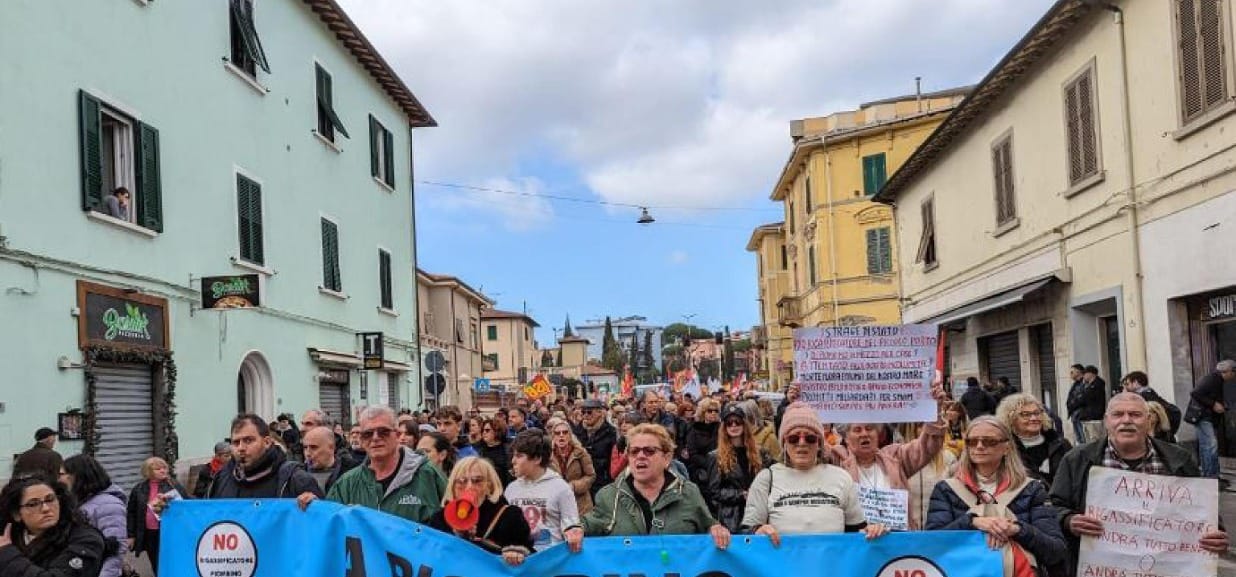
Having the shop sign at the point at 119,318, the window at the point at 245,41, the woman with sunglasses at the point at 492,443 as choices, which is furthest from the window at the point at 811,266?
the woman with sunglasses at the point at 492,443

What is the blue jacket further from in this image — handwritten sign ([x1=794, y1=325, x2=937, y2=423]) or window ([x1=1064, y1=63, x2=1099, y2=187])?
window ([x1=1064, y1=63, x2=1099, y2=187])

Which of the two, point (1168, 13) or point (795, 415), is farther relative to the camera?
point (1168, 13)

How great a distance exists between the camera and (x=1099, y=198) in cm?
1681

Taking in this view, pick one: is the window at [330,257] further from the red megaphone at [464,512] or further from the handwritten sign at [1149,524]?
the handwritten sign at [1149,524]

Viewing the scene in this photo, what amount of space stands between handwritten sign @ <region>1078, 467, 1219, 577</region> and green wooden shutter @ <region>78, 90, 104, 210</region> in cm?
1207

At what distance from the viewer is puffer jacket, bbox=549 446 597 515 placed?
955 cm

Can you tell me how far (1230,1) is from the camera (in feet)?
41.8

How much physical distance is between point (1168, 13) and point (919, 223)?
47.8ft

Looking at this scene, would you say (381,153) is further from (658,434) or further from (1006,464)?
(1006,464)

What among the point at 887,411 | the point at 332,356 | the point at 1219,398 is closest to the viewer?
the point at 887,411

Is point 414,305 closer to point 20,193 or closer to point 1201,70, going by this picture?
point 20,193

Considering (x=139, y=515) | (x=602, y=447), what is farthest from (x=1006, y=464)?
(x=602, y=447)

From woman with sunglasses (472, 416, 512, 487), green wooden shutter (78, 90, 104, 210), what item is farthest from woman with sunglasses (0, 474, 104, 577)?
green wooden shutter (78, 90, 104, 210)

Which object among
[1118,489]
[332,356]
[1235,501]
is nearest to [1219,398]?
[1235,501]
